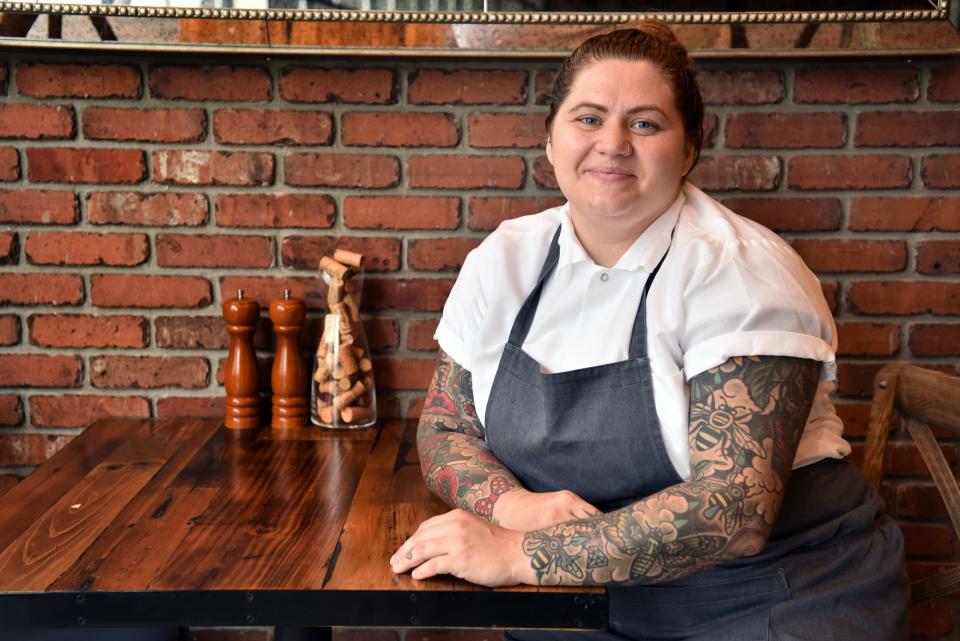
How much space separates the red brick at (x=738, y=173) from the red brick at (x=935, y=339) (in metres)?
0.43

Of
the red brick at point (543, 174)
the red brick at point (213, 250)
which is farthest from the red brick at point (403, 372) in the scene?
the red brick at point (543, 174)

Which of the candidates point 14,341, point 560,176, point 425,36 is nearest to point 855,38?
point 560,176

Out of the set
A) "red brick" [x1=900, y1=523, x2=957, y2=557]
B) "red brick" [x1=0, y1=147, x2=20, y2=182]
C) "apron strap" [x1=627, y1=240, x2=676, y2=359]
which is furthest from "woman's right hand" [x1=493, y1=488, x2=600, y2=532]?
"red brick" [x1=0, y1=147, x2=20, y2=182]

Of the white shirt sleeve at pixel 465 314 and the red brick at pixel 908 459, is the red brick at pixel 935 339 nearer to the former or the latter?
the red brick at pixel 908 459

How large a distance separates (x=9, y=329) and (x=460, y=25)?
1130 millimetres

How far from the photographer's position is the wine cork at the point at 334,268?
179cm

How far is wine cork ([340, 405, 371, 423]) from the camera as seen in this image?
6.00 ft

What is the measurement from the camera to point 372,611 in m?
1.14

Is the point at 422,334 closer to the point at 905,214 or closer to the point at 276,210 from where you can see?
the point at 276,210

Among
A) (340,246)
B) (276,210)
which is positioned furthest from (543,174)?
(276,210)

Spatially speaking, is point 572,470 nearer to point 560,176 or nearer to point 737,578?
point 737,578

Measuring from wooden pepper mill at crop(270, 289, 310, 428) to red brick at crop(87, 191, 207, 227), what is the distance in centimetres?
27

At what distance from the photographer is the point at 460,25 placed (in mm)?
1774

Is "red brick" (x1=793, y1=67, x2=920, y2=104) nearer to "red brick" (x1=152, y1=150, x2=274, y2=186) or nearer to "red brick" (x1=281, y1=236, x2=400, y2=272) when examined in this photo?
"red brick" (x1=281, y1=236, x2=400, y2=272)
